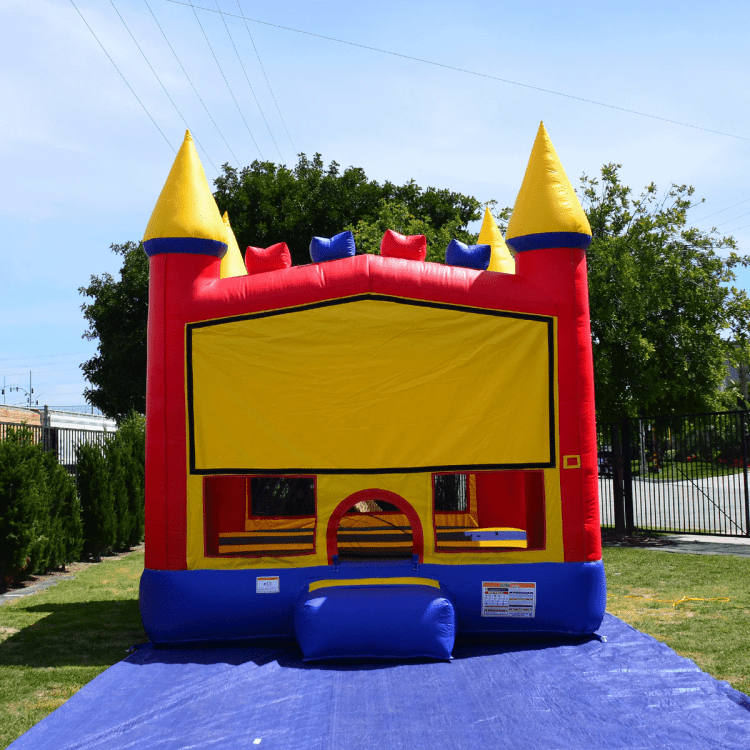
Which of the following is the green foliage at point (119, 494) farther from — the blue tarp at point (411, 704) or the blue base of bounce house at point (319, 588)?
the blue tarp at point (411, 704)

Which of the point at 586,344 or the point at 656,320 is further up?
the point at 656,320

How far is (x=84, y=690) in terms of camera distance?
15.1 ft

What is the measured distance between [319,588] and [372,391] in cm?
157

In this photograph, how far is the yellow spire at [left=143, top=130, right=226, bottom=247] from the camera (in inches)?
235

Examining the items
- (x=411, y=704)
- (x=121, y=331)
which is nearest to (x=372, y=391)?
(x=411, y=704)

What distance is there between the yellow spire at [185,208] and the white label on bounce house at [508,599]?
3.59 metres

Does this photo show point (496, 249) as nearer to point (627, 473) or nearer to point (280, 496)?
point (280, 496)

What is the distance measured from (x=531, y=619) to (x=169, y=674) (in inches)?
105

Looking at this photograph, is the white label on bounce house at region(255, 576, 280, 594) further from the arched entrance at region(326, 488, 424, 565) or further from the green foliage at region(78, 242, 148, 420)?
the green foliage at region(78, 242, 148, 420)

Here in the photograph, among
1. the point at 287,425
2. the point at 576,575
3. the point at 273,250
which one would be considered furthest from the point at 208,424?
the point at 576,575

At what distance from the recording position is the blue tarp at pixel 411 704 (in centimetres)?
379

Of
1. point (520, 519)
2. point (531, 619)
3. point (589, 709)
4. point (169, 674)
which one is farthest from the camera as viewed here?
point (520, 519)

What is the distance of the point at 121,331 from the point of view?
22.4 metres

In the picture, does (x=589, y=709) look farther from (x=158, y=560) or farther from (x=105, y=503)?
(x=105, y=503)
